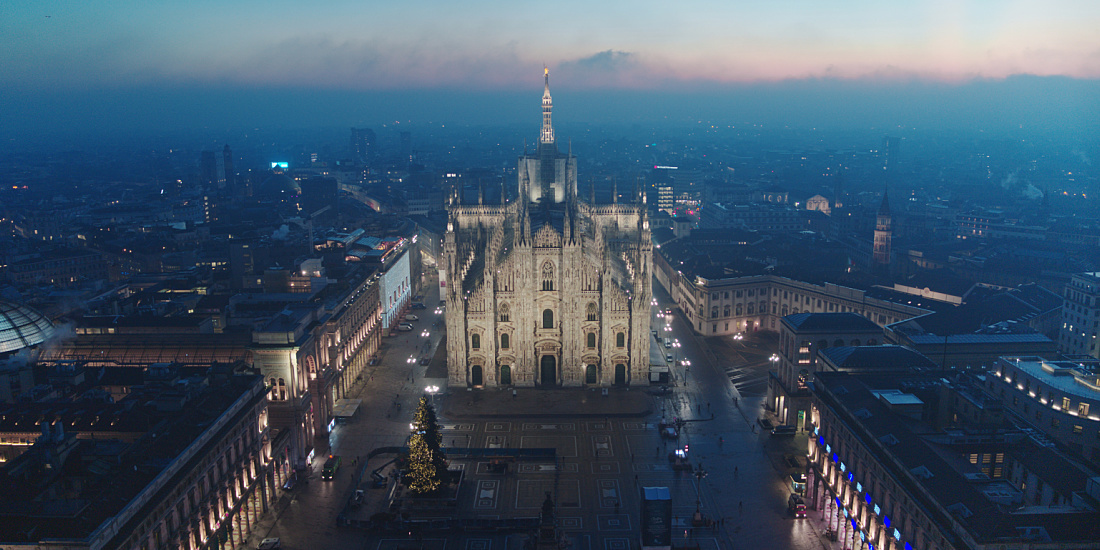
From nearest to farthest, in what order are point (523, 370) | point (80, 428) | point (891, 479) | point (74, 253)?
point (891, 479) → point (80, 428) → point (523, 370) → point (74, 253)

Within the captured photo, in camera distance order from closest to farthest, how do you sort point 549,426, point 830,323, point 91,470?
point 91,470, point 549,426, point 830,323

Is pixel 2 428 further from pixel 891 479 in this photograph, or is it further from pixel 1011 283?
pixel 1011 283

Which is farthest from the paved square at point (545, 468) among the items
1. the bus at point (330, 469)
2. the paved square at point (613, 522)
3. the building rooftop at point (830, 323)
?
the building rooftop at point (830, 323)

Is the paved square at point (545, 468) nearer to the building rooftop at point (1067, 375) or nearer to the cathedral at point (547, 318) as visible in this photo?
the cathedral at point (547, 318)

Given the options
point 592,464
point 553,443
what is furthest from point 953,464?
point 553,443

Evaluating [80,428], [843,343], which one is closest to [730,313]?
[843,343]

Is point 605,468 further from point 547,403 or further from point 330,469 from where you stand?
point 330,469
